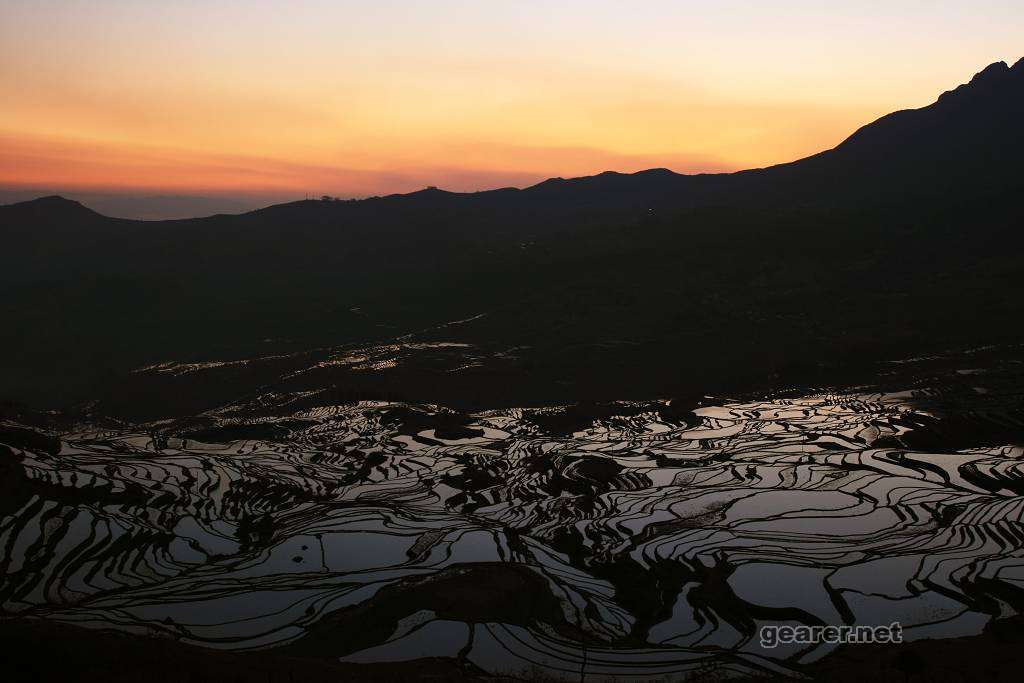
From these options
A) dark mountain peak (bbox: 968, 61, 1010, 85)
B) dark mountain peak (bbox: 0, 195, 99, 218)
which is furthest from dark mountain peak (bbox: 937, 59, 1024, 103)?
dark mountain peak (bbox: 0, 195, 99, 218)

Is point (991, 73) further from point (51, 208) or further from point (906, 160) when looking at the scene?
point (51, 208)

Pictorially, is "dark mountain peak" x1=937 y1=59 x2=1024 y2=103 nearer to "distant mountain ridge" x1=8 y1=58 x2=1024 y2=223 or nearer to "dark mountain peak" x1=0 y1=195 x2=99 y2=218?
"distant mountain ridge" x1=8 y1=58 x2=1024 y2=223

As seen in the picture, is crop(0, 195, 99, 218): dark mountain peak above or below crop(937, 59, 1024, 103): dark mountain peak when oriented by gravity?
below

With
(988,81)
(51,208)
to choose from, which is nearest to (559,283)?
(988,81)

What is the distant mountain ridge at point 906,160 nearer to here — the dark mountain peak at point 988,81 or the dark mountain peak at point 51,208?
the dark mountain peak at point 988,81

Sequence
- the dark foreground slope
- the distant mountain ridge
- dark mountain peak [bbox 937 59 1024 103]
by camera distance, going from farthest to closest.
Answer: dark mountain peak [bbox 937 59 1024 103] < the distant mountain ridge < the dark foreground slope

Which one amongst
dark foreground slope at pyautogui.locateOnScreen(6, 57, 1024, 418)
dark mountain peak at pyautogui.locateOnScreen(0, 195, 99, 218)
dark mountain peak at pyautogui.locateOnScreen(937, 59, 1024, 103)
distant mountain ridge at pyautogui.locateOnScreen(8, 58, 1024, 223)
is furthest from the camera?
dark mountain peak at pyautogui.locateOnScreen(0, 195, 99, 218)

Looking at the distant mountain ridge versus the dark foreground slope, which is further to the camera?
the distant mountain ridge

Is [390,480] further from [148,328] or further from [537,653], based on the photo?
[148,328]
